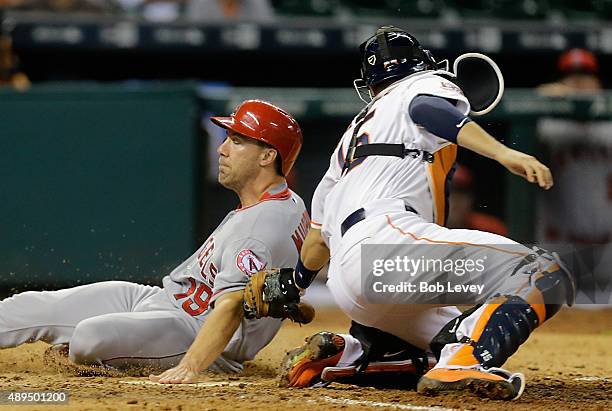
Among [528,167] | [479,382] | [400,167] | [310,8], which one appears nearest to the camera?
[528,167]

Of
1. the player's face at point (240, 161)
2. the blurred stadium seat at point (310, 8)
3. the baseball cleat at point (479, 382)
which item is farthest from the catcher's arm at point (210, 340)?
the blurred stadium seat at point (310, 8)

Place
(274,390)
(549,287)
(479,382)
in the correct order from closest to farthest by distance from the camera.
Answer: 1. (479,382)
2. (549,287)
3. (274,390)

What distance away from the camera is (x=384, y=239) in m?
3.41

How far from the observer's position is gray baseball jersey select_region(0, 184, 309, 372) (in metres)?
3.92

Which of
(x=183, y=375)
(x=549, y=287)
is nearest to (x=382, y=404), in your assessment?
(x=549, y=287)

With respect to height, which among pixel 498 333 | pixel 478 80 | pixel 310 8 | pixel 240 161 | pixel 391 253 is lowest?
pixel 498 333

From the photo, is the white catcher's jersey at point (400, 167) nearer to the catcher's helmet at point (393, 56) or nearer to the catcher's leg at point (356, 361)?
the catcher's helmet at point (393, 56)

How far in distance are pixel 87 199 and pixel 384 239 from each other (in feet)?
12.6

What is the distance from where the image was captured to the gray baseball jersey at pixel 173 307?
392cm

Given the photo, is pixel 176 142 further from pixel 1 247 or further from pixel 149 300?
pixel 149 300

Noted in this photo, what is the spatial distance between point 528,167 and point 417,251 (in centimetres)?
53

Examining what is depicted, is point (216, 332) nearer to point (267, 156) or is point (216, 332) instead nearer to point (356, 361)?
point (356, 361)

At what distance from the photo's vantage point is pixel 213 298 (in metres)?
3.83

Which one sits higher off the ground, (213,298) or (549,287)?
(549,287)
